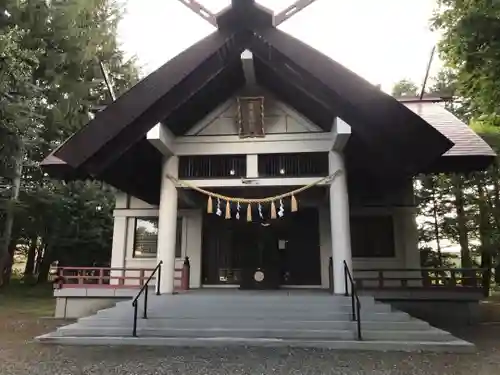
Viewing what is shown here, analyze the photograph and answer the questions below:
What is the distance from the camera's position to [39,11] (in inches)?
380

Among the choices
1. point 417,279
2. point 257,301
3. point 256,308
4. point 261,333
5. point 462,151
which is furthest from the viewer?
point 417,279

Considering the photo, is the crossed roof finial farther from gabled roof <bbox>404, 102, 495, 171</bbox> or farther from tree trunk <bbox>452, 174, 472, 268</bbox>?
tree trunk <bbox>452, 174, 472, 268</bbox>

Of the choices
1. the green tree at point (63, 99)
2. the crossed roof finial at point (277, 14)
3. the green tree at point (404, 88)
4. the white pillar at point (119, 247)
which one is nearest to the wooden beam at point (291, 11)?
the crossed roof finial at point (277, 14)

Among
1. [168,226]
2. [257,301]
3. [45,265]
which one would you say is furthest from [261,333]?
[45,265]

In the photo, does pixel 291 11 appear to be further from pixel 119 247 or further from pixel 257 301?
pixel 119 247

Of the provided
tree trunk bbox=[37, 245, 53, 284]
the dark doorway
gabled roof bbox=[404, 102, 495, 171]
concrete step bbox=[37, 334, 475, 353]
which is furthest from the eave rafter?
tree trunk bbox=[37, 245, 53, 284]

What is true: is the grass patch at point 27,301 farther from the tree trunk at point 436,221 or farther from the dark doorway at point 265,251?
the tree trunk at point 436,221

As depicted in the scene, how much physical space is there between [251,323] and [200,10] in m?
5.49

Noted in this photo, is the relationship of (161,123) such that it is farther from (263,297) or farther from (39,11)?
(39,11)

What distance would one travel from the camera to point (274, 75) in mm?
7656

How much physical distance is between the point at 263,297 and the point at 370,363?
2.27m

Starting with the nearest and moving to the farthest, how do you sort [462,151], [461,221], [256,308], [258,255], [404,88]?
[256,308] → [462,151] → [258,255] → [461,221] → [404,88]

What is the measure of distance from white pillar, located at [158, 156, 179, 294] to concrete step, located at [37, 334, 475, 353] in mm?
1471

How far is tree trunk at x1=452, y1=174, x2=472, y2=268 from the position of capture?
53.7 ft
